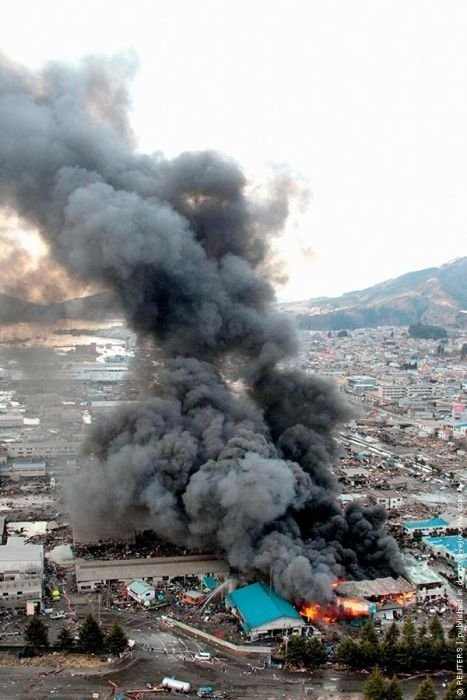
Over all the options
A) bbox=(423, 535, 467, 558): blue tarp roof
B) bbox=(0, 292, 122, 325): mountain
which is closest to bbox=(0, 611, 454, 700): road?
bbox=(423, 535, 467, 558): blue tarp roof

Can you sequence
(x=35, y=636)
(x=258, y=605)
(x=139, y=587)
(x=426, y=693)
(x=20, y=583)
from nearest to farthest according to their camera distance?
(x=426, y=693), (x=35, y=636), (x=258, y=605), (x=20, y=583), (x=139, y=587)

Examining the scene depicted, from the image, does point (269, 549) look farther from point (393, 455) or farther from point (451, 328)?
point (451, 328)

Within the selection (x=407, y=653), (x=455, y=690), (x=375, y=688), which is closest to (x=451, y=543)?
(x=407, y=653)

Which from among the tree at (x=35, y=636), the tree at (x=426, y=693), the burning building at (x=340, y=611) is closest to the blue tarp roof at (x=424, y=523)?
the burning building at (x=340, y=611)

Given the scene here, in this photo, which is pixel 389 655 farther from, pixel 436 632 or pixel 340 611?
pixel 340 611

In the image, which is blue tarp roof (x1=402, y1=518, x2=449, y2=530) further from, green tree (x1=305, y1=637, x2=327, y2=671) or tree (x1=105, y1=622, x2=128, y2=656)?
tree (x1=105, y1=622, x2=128, y2=656)

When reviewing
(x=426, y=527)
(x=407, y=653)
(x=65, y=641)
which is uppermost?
(x=65, y=641)

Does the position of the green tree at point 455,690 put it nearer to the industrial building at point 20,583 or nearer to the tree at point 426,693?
the tree at point 426,693
